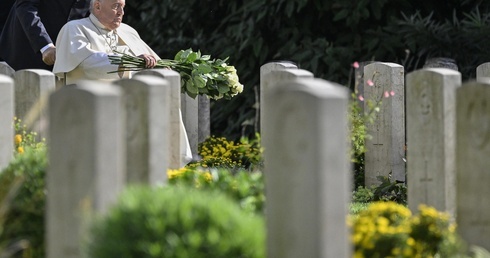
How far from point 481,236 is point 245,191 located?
1053mm

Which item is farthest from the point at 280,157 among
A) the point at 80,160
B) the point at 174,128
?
the point at 174,128

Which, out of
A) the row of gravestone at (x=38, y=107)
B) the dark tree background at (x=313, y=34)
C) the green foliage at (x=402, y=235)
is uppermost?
the dark tree background at (x=313, y=34)

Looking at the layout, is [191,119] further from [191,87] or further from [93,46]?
[93,46]

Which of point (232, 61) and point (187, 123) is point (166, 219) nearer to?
point (187, 123)

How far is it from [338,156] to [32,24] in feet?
19.9

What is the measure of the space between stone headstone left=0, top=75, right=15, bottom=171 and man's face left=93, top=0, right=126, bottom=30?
11.5ft

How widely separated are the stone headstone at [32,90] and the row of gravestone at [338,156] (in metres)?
1.23

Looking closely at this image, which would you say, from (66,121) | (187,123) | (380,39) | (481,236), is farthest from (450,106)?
(380,39)

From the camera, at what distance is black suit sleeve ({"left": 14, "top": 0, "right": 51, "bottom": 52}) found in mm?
10406

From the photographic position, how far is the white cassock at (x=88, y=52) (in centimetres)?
958

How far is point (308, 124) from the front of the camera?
4793mm

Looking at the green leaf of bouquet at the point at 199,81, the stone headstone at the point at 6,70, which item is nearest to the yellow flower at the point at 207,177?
the green leaf of bouquet at the point at 199,81

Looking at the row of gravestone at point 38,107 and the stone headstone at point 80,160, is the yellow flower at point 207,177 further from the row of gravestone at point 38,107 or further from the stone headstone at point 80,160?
the stone headstone at point 80,160

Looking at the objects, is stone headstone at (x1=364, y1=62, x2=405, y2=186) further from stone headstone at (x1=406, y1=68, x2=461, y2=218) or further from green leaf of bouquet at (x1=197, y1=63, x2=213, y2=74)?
stone headstone at (x1=406, y1=68, x2=461, y2=218)
